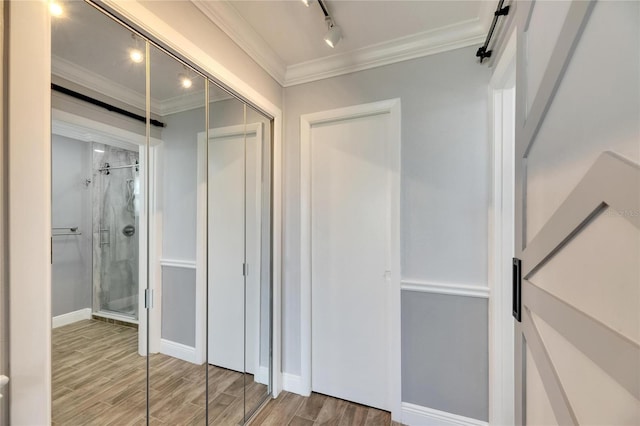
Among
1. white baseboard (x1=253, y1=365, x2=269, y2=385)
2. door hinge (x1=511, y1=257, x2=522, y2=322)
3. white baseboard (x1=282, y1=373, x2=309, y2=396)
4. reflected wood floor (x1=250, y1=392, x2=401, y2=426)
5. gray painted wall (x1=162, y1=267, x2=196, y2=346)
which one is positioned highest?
door hinge (x1=511, y1=257, x2=522, y2=322)

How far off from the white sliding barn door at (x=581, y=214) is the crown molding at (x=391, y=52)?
2.98 ft

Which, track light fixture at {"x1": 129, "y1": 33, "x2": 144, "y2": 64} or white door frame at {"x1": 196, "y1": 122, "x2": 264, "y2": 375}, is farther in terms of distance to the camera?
white door frame at {"x1": 196, "y1": 122, "x2": 264, "y2": 375}

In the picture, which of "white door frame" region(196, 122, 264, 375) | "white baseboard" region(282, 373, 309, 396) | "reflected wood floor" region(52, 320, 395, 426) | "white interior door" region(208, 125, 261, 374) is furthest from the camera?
"white baseboard" region(282, 373, 309, 396)

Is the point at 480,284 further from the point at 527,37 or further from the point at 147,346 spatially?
the point at 147,346

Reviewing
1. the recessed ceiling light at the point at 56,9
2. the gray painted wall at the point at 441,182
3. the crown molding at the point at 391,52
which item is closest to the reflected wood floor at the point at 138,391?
the gray painted wall at the point at 441,182

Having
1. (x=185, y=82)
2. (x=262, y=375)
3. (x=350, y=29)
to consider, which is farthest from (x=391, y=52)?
(x=262, y=375)

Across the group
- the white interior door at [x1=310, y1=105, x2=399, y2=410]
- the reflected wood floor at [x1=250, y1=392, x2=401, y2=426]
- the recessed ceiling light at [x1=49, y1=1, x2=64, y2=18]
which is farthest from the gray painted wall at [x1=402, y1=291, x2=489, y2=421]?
the recessed ceiling light at [x1=49, y1=1, x2=64, y2=18]

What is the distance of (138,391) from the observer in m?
1.26

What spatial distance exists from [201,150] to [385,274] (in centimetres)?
152

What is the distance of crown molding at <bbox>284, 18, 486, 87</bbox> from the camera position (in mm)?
1634

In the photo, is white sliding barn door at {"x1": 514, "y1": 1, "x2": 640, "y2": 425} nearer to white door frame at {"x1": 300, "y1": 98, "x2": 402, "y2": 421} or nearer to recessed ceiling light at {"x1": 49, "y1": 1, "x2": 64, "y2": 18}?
white door frame at {"x1": 300, "y1": 98, "x2": 402, "y2": 421}

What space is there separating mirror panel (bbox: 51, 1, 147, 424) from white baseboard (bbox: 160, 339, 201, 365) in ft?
0.38

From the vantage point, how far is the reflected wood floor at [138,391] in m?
1.00

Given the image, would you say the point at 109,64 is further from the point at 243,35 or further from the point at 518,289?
the point at 518,289
